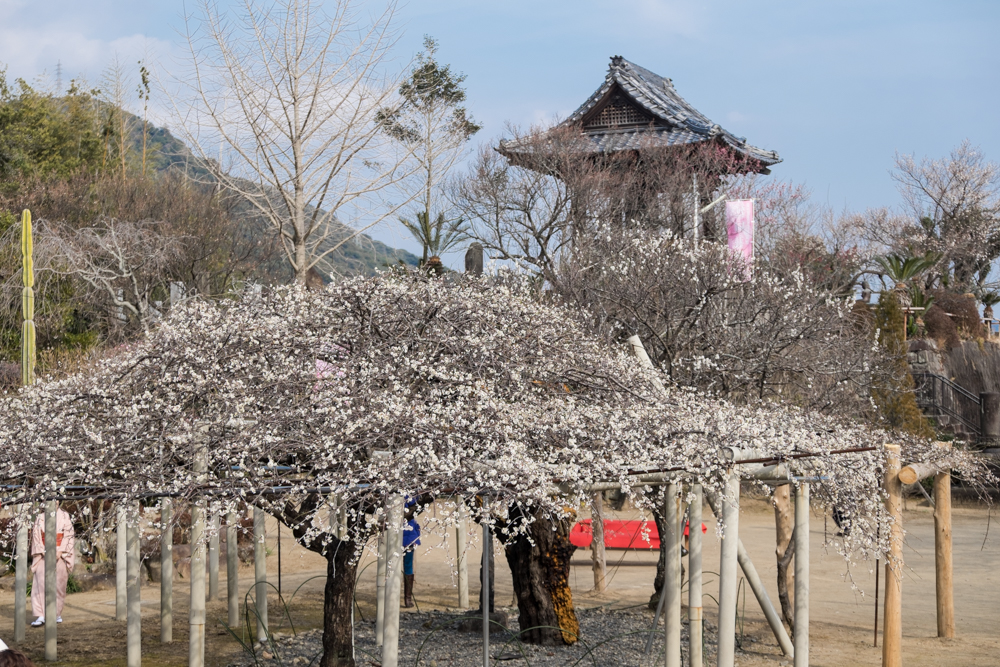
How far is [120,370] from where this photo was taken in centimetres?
826

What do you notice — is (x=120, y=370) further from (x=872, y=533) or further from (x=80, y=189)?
(x=80, y=189)

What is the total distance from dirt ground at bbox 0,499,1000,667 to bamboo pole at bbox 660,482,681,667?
1.76 metres

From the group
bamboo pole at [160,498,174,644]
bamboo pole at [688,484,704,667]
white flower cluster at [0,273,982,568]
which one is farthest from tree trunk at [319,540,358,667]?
bamboo pole at [688,484,704,667]

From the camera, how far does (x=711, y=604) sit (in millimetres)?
12742

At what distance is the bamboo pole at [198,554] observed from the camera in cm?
652

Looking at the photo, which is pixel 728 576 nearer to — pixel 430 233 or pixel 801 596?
pixel 801 596

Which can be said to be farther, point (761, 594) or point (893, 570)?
point (761, 594)

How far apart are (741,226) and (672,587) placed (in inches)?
486

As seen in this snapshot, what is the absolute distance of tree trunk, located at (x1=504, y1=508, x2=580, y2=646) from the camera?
9.56m

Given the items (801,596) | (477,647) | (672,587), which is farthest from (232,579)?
(801,596)

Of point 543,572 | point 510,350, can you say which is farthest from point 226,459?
point 543,572

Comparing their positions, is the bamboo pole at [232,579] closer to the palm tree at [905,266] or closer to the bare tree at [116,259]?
the bare tree at [116,259]

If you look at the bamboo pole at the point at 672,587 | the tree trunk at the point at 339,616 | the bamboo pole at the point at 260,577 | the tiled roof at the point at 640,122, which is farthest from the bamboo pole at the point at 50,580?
the tiled roof at the point at 640,122

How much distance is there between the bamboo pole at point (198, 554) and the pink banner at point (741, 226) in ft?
42.2
